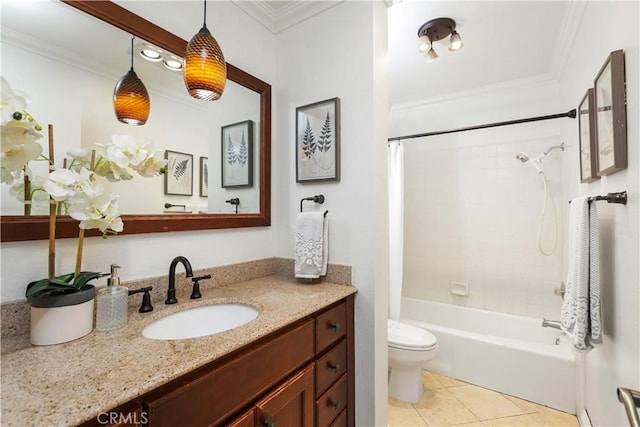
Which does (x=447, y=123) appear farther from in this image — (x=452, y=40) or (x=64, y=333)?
(x=64, y=333)

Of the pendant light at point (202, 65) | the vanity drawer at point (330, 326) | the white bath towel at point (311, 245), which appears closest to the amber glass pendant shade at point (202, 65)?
the pendant light at point (202, 65)

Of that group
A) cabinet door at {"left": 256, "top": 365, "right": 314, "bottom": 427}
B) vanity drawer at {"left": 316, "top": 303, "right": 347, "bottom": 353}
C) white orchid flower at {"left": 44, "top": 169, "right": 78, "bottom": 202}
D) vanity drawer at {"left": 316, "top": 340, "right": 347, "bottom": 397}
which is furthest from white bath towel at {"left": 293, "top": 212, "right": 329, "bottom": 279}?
white orchid flower at {"left": 44, "top": 169, "right": 78, "bottom": 202}

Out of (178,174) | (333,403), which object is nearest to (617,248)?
(333,403)

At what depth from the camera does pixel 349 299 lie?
1.33m

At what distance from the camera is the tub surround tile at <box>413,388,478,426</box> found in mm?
1731

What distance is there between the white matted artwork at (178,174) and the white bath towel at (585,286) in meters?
1.77

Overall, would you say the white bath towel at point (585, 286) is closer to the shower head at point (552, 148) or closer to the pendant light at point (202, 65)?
the shower head at point (552, 148)

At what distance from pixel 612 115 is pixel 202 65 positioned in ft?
5.23

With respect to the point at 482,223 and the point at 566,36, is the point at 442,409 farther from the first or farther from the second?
the point at 566,36

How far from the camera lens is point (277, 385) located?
2.99 feet

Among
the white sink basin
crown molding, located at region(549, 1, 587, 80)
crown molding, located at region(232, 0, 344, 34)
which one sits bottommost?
the white sink basin

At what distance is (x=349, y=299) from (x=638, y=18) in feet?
4.84

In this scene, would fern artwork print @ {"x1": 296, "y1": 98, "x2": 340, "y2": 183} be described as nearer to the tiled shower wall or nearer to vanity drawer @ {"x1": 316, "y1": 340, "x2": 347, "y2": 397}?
vanity drawer @ {"x1": 316, "y1": 340, "x2": 347, "y2": 397}

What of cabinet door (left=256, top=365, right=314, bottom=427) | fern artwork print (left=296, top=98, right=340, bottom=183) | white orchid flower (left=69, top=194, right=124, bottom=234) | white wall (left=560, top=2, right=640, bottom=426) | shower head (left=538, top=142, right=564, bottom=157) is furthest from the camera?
shower head (left=538, top=142, right=564, bottom=157)
